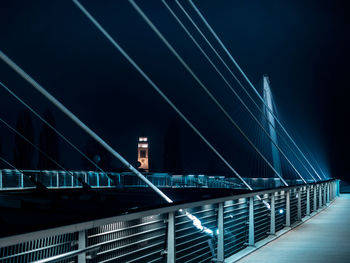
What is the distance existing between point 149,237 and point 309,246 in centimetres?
382

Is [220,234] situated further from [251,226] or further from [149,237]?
[149,237]

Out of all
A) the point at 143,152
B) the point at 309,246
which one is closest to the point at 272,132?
the point at 309,246

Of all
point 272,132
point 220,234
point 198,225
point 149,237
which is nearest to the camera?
point 149,237

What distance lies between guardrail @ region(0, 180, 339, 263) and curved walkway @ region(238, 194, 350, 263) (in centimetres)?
40

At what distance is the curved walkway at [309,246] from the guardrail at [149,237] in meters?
0.40

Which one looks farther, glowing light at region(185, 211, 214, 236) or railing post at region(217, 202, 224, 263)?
railing post at region(217, 202, 224, 263)

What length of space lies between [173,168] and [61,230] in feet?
319

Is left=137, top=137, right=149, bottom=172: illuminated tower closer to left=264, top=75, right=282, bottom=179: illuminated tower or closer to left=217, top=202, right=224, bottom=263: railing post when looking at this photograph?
left=264, top=75, right=282, bottom=179: illuminated tower

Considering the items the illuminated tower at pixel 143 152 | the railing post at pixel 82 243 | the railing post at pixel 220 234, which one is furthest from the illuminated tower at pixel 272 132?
the illuminated tower at pixel 143 152

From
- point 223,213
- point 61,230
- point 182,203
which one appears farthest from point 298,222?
point 61,230

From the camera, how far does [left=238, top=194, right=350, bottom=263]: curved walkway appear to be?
6422mm

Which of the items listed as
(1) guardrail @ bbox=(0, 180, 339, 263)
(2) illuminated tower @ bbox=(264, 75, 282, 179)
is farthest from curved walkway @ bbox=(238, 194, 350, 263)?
(2) illuminated tower @ bbox=(264, 75, 282, 179)

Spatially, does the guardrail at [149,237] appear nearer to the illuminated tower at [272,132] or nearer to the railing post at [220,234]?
the railing post at [220,234]

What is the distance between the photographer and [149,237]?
14.5 feet
